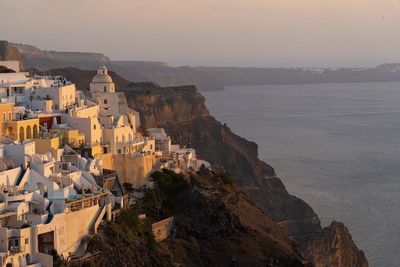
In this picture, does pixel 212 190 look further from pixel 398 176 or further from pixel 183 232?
pixel 398 176

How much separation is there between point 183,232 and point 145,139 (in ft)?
16.9

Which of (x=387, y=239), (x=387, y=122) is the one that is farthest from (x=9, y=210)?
(x=387, y=122)

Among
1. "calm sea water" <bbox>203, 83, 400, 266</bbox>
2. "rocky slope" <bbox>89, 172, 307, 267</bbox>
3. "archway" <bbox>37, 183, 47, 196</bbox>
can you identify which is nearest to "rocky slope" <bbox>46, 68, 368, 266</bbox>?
"calm sea water" <bbox>203, 83, 400, 266</bbox>

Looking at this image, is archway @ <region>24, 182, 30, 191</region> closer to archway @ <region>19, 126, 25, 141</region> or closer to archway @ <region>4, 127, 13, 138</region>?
archway @ <region>4, 127, 13, 138</region>

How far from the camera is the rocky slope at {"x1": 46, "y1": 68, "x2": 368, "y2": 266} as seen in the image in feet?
100

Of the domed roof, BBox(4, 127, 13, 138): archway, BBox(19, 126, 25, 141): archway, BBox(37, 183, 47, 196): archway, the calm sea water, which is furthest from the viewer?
the calm sea water

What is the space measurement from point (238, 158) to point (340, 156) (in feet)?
37.9

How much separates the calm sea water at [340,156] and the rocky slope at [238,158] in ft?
4.61

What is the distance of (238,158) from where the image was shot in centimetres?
4612

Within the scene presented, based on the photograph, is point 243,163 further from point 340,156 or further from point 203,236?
point 203,236

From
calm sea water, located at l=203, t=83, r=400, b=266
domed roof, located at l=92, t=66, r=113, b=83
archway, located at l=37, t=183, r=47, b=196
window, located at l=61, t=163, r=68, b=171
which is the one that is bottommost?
calm sea water, located at l=203, t=83, r=400, b=266

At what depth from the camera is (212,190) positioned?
22281 millimetres

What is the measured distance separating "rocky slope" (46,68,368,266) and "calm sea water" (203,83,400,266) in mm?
1404

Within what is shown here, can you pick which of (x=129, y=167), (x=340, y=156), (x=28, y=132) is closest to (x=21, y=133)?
(x=28, y=132)
